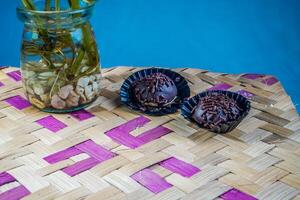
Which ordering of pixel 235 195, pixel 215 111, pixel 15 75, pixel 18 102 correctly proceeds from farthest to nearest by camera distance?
pixel 15 75
pixel 18 102
pixel 215 111
pixel 235 195

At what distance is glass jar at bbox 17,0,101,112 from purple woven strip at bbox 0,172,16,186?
0.59 ft

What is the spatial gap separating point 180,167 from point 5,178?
26cm

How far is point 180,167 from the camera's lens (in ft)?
2.48

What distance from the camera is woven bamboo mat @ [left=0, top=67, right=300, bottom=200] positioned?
71 centimetres

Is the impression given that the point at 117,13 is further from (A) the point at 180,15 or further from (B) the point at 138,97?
(B) the point at 138,97

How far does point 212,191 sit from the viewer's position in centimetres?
71

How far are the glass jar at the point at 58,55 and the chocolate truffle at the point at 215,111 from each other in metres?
0.20

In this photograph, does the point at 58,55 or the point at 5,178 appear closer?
the point at 5,178

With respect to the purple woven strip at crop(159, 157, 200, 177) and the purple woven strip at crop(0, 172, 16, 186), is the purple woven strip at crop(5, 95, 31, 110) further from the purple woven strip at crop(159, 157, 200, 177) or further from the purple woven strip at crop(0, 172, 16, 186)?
the purple woven strip at crop(159, 157, 200, 177)

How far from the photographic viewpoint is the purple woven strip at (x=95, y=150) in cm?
78

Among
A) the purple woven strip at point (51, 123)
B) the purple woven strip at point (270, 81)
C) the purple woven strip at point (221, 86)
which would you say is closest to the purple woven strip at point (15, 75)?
the purple woven strip at point (51, 123)

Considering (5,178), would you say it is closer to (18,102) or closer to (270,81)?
(18,102)

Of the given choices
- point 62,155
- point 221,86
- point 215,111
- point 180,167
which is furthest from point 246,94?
point 62,155

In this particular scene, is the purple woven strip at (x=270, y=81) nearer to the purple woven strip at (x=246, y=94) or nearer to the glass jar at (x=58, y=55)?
the purple woven strip at (x=246, y=94)
